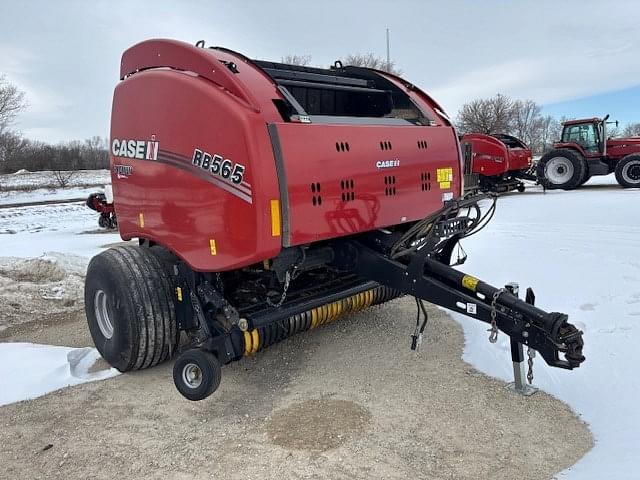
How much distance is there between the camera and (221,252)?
3.22 meters

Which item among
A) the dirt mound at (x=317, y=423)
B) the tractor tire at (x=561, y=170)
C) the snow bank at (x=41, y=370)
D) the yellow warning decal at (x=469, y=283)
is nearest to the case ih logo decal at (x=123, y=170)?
Answer: the snow bank at (x=41, y=370)

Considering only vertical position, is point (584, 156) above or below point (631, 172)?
above

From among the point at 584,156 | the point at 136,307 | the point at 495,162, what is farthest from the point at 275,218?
the point at 584,156

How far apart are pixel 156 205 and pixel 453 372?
232 centimetres

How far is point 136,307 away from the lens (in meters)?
3.73

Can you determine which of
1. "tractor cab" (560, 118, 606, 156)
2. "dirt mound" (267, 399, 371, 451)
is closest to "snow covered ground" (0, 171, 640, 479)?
"dirt mound" (267, 399, 371, 451)

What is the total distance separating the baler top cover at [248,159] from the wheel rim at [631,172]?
1332cm

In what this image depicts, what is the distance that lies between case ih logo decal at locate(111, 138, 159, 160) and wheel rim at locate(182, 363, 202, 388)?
135 cm

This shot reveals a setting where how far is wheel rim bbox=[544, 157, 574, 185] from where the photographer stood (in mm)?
16436

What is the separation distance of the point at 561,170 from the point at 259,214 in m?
15.7

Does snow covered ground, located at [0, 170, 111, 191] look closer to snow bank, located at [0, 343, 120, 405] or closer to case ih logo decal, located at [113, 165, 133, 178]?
snow bank, located at [0, 343, 120, 405]

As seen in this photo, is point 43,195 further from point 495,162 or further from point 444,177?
point 444,177

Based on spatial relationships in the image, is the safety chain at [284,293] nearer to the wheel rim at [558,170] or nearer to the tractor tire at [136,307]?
the tractor tire at [136,307]

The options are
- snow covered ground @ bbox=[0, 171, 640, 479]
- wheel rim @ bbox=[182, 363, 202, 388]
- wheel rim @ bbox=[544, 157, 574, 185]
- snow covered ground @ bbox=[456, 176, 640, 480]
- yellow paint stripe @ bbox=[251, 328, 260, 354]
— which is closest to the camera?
snow covered ground @ bbox=[456, 176, 640, 480]
